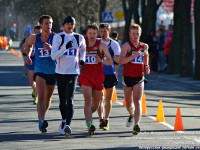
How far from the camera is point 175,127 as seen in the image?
15.4 meters

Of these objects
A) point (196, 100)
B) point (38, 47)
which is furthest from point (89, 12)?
point (38, 47)

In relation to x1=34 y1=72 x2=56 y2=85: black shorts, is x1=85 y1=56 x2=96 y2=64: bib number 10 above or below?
above

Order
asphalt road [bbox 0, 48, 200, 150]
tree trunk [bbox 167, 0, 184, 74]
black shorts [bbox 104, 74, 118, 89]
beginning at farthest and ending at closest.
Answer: tree trunk [bbox 167, 0, 184, 74] < black shorts [bbox 104, 74, 118, 89] < asphalt road [bbox 0, 48, 200, 150]

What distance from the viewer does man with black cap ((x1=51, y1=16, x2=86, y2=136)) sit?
14602 millimetres

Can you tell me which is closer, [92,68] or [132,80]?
[92,68]

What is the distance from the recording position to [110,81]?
1639 cm

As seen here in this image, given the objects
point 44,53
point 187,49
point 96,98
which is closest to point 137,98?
point 96,98

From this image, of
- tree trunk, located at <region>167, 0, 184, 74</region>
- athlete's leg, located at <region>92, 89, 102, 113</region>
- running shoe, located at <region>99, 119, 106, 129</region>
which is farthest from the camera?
tree trunk, located at <region>167, 0, 184, 74</region>

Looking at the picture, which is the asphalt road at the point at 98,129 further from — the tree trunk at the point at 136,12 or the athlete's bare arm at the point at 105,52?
the tree trunk at the point at 136,12

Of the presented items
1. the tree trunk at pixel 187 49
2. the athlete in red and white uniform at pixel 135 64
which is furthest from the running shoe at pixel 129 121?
the tree trunk at pixel 187 49

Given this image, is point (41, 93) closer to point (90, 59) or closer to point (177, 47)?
point (90, 59)

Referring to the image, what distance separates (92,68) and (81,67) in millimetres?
203

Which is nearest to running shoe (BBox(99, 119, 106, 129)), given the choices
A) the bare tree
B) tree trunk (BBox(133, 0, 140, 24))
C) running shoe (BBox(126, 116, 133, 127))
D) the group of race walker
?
the group of race walker

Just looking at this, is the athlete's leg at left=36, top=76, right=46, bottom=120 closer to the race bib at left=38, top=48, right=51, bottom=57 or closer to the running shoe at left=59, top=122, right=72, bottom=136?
the race bib at left=38, top=48, right=51, bottom=57
